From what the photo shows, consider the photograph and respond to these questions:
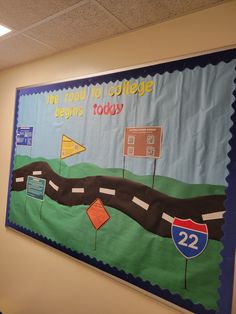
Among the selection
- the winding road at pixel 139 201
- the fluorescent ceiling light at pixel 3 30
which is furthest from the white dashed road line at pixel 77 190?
the fluorescent ceiling light at pixel 3 30

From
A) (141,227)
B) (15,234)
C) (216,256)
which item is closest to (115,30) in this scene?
(141,227)

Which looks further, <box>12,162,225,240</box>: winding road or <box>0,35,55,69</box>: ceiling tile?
<box>0,35,55,69</box>: ceiling tile

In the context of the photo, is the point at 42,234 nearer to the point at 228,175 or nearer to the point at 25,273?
the point at 25,273

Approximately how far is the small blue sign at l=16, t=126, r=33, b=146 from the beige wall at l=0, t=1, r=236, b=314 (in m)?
0.17

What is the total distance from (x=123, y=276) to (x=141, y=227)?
0.32 metres

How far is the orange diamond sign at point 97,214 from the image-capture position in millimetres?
1545

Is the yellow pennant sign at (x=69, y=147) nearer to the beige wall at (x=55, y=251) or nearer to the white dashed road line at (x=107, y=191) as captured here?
the white dashed road line at (x=107, y=191)

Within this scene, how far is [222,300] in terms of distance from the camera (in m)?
1.10

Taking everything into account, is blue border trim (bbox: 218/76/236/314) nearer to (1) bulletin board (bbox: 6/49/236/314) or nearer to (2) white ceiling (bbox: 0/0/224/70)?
(1) bulletin board (bbox: 6/49/236/314)

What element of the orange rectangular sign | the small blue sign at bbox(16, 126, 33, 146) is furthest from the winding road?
the small blue sign at bbox(16, 126, 33, 146)

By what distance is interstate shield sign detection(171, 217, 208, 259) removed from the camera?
1175 mm

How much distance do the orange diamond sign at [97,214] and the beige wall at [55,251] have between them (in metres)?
0.31

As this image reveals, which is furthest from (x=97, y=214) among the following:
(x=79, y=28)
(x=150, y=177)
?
(x=79, y=28)

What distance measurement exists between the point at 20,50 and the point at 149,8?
1.18 meters
